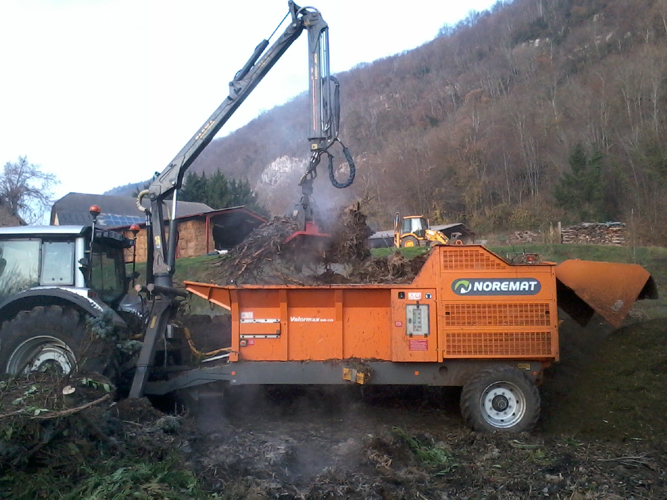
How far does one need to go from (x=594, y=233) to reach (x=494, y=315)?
22.3m

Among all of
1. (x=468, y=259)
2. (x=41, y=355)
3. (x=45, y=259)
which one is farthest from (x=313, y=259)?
(x=41, y=355)

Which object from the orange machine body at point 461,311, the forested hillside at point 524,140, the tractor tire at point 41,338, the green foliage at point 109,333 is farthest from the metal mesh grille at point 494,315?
the tractor tire at point 41,338

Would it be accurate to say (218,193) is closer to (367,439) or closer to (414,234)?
(414,234)

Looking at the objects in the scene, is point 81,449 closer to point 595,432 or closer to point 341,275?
point 341,275

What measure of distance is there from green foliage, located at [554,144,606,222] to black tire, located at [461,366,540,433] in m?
24.8

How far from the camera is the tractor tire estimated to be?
227 inches

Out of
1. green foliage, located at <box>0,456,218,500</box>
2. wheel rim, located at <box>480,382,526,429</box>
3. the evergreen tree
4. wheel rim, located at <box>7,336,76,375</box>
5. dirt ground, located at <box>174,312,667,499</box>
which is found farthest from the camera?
the evergreen tree

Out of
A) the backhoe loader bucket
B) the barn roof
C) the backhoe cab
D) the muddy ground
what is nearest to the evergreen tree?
the barn roof

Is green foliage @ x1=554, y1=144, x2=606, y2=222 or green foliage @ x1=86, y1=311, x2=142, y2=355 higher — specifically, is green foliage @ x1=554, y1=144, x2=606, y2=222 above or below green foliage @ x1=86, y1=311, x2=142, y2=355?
above

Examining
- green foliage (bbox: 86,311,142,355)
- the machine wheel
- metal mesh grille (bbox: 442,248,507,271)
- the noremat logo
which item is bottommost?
green foliage (bbox: 86,311,142,355)

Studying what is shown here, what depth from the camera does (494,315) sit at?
19.9 ft

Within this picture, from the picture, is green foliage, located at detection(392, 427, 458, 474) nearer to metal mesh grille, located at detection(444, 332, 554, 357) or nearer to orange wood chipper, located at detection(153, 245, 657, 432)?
orange wood chipper, located at detection(153, 245, 657, 432)

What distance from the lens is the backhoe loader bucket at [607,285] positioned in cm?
652

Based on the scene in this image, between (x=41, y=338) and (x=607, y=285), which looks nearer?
(x=41, y=338)
